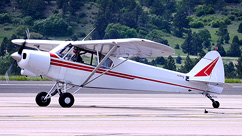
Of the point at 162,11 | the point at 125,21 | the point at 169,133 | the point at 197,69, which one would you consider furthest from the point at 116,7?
the point at 169,133

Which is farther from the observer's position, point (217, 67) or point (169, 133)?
point (217, 67)

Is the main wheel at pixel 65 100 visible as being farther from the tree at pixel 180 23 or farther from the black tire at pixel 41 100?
the tree at pixel 180 23

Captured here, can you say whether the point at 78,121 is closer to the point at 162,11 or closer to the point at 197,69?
the point at 197,69

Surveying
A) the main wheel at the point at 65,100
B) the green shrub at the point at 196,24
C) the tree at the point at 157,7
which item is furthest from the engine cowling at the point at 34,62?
the tree at the point at 157,7

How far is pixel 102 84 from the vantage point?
1686 cm

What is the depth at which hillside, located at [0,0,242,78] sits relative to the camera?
98750 millimetres

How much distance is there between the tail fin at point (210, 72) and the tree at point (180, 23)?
93.4 meters

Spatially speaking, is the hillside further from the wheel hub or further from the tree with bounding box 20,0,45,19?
the wheel hub

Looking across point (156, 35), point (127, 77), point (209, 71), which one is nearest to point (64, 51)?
point (127, 77)

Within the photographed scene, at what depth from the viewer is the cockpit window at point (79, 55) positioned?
16.3m

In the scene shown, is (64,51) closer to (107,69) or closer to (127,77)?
(107,69)

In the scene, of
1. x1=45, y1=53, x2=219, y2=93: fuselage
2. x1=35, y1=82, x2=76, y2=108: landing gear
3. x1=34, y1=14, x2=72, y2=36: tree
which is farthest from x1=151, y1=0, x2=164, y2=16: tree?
x1=35, y1=82, x2=76, y2=108: landing gear

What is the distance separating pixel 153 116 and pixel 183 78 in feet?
16.3

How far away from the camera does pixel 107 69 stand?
16.8 meters
